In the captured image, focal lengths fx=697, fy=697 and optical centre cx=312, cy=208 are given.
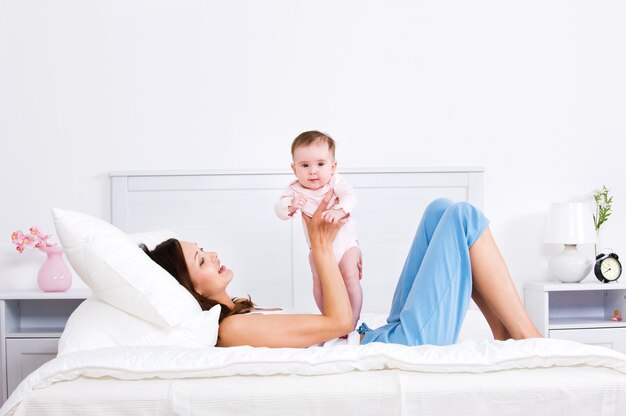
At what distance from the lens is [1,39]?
346 cm

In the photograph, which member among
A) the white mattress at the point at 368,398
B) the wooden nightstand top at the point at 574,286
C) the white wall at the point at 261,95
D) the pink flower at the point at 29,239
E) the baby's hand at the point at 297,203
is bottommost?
the wooden nightstand top at the point at 574,286

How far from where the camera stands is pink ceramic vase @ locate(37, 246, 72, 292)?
3.23 meters

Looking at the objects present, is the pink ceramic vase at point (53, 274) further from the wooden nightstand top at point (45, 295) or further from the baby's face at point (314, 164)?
the baby's face at point (314, 164)

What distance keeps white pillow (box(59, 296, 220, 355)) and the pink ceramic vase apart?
151cm

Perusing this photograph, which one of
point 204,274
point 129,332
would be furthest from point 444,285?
point 129,332

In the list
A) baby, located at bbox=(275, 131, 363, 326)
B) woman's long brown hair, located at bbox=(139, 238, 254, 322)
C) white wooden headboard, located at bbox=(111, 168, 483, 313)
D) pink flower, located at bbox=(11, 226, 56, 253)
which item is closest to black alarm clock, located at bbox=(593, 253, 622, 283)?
white wooden headboard, located at bbox=(111, 168, 483, 313)

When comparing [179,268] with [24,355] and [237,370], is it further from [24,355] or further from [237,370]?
[24,355]

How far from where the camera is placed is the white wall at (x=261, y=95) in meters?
3.44

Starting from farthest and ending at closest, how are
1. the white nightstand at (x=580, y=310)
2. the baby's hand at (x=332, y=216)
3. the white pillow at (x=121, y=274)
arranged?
the white nightstand at (x=580, y=310) < the baby's hand at (x=332, y=216) < the white pillow at (x=121, y=274)

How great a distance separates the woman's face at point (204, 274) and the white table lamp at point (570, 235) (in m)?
1.93

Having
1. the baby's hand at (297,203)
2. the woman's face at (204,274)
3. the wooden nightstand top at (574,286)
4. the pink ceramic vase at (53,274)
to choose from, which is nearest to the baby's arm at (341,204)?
the baby's hand at (297,203)

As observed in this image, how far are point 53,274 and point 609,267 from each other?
2644 millimetres

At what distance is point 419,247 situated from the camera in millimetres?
2021

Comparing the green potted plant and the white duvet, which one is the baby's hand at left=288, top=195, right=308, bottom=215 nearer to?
the white duvet
